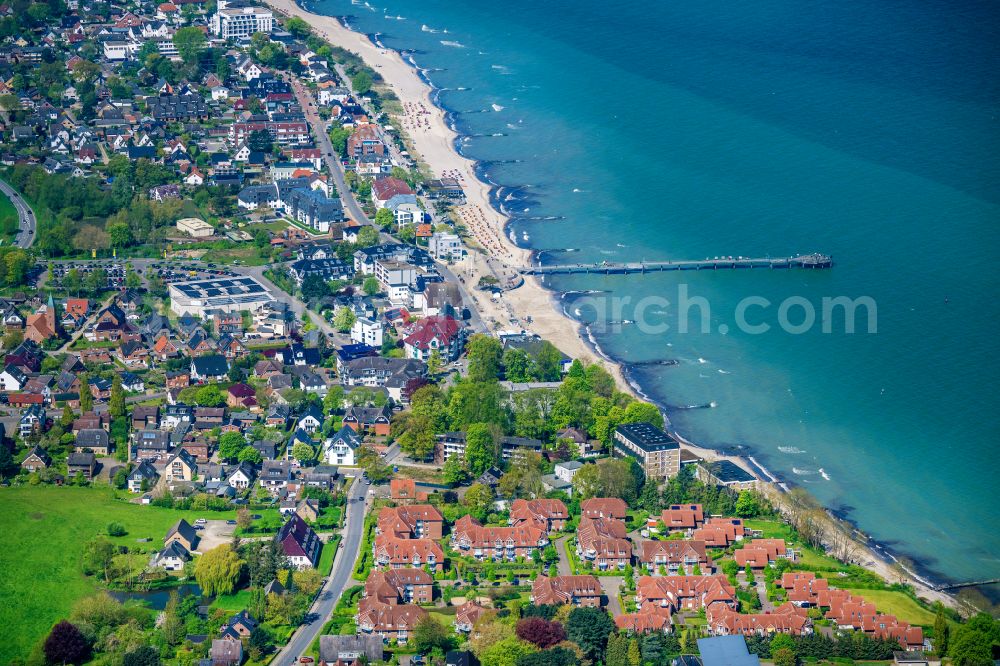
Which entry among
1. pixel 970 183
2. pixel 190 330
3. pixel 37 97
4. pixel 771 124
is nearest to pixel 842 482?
pixel 190 330

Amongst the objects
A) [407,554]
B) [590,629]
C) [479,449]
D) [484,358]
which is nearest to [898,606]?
[590,629]

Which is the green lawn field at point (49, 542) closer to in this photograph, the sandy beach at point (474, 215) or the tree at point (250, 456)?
the tree at point (250, 456)

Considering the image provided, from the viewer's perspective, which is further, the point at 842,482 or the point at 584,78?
the point at 584,78

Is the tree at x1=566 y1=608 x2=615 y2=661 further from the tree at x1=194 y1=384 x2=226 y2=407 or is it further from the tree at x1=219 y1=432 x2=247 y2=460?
the tree at x1=194 y1=384 x2=226 y2=407

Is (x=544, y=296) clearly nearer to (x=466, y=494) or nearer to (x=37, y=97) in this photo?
(x=466, y=494)

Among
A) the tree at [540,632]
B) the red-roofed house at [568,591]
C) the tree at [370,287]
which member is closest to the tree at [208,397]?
the tree at [370,287]

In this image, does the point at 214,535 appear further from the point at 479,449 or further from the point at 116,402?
the point at 116,402

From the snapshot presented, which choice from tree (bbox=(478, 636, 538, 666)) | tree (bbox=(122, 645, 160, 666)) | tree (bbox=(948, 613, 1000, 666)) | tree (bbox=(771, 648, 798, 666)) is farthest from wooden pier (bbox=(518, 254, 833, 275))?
tree (bbox=(122, 645, 160, 666))
